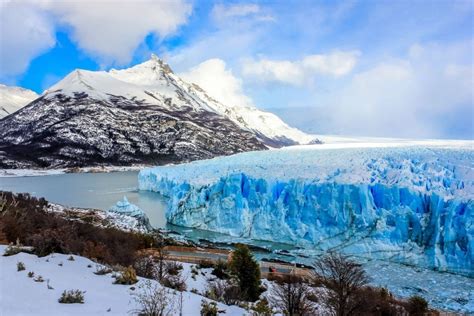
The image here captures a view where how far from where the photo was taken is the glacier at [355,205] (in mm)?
15656

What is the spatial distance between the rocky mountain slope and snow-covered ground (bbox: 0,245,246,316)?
71.4m

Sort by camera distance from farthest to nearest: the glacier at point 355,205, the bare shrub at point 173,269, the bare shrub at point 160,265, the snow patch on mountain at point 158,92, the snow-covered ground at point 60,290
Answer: the snow patch on mountain at point 158,92 < the glacier at point 355,205 < the bare shrub at point 173,269 < the bare shrub at point 160,265 < the snow-covered ground at point 60,290

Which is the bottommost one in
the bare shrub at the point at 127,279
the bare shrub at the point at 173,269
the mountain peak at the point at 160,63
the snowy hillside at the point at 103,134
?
the bare shrub at the point at 173,269

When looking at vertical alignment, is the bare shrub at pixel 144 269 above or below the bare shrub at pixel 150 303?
below

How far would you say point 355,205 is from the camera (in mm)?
18125

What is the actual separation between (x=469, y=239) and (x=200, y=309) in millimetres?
13327

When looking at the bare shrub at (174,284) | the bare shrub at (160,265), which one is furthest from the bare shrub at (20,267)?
the bare shrub at (160,265)

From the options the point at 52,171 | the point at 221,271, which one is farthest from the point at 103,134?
→ the point at 221,271

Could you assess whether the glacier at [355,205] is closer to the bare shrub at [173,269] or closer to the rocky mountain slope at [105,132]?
the bare shrub at [173,269]

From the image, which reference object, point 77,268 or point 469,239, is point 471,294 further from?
point 77,268

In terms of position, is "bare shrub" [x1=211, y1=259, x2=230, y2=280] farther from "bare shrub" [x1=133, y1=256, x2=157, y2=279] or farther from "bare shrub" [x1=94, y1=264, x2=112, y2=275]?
"bare shrub" [x1=94, y1=264, x2=112, y2=275]

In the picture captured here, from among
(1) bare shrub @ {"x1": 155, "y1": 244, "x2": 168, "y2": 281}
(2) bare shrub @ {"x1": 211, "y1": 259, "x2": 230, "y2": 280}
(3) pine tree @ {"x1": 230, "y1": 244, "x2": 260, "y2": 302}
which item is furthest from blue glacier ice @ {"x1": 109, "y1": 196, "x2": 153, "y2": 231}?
(3) pine tree @ {"x1": 230, "y1": 244, "x2": 260, "y2": 302}

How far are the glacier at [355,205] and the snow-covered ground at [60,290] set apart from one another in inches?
497

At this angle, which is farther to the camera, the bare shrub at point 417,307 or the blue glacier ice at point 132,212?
the blue glacier ice at point 132,212
